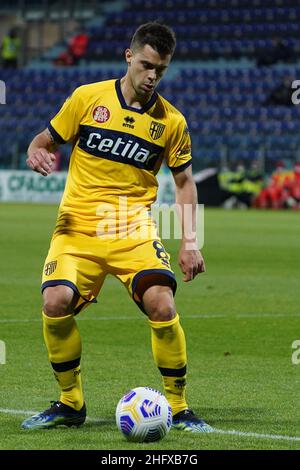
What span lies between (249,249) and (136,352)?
10.5 m

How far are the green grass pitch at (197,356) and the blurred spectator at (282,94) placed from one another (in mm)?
15881

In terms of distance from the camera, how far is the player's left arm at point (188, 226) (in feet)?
20.9

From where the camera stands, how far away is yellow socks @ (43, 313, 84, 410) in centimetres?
618

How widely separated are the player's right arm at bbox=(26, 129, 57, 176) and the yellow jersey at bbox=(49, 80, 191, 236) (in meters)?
0.05

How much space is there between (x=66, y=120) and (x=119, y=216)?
2.03 feet

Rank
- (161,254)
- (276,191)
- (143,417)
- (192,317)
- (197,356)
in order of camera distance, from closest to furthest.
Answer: (143,417), (161,254), (197,356), (192,317), (276,191)

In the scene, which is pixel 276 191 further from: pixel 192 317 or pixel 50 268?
pixel 50 268

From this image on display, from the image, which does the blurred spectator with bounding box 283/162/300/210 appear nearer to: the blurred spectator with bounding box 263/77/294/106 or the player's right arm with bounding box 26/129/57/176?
the blurred spectator with bounding box 263/77/294/106

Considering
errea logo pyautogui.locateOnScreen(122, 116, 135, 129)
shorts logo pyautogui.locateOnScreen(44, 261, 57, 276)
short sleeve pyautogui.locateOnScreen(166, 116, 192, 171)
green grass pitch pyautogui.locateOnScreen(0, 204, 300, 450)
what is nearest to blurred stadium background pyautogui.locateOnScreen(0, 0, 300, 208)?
green grass pitch pyautogui.locateOnScreen(0, 204, 300, 450)

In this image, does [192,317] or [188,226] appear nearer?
[188,226]

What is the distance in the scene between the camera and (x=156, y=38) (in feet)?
20.4

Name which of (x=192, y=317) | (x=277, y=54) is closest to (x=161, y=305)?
(x=192, y=317)

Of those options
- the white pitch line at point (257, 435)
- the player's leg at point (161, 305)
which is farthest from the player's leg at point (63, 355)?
the white pitch line at point (257, 435)
